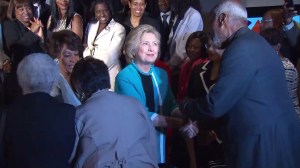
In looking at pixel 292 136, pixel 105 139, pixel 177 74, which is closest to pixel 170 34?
pixel 177 74

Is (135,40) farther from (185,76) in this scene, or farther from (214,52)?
(185,76)

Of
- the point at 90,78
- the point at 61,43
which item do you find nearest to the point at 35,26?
the point at 61,43

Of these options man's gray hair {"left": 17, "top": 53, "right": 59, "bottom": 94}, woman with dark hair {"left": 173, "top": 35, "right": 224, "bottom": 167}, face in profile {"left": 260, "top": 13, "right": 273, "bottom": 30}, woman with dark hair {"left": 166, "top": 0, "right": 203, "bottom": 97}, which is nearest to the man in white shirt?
woman with dark hair {"left": 166, "top": 0, "right": 203, "bottom": 97}

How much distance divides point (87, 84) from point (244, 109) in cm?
82

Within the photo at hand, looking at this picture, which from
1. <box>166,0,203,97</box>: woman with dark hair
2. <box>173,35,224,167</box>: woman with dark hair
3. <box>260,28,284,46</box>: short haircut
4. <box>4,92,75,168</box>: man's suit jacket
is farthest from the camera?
<box>166,0,203,97</box>: woman with dark hair

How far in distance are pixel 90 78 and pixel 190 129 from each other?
839 millimetres

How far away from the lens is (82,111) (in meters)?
2.64

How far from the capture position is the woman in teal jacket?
3.30m

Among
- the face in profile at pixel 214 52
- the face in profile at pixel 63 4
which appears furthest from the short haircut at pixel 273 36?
the face in profile at pixel 63 4

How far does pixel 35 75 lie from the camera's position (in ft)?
8.46

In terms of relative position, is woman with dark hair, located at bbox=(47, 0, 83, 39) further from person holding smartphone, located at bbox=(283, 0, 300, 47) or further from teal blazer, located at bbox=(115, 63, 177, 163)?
person holding smartphone, located at bbox=(283, 0, 300, 47)

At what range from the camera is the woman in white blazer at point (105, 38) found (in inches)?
184

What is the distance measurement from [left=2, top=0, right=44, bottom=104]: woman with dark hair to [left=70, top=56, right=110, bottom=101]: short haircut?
6.50ft

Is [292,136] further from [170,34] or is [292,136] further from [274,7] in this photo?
[274,7]
